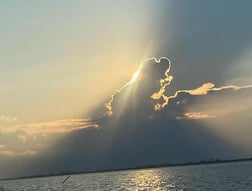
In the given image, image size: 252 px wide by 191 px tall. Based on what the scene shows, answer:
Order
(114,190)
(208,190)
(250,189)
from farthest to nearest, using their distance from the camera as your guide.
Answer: (114,190)
(208,190)
(250,189)

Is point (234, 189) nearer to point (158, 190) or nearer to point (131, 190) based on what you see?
point (158, 190)

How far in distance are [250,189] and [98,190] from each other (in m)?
45.7

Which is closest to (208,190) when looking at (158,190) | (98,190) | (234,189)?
(234,189)

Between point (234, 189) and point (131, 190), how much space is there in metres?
29.3

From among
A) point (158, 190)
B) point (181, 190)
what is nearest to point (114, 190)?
point (158, 190)

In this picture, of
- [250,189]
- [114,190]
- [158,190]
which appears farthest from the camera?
[114,190]

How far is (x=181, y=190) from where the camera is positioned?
110562mm

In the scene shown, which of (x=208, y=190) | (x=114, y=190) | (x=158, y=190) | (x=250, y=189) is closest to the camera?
(x=250, y=189)

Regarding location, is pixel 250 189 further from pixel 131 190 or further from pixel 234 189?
pixel 131 190

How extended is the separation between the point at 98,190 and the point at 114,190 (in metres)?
7.34

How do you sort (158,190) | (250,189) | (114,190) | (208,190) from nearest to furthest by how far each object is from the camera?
(250,189) < (208,190) < (158,190) < (114,190)

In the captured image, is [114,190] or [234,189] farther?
[114,190]

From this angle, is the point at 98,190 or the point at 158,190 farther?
the point at 98,190

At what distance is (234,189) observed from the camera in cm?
10338
